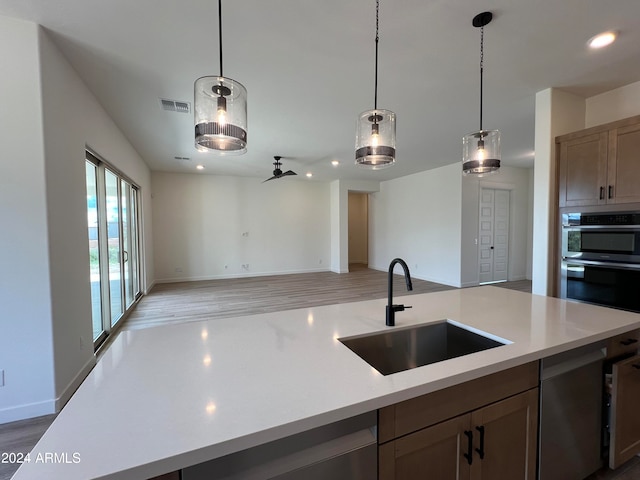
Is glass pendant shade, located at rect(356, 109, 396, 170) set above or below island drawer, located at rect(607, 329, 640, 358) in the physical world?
above

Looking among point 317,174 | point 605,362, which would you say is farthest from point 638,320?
point 317,174

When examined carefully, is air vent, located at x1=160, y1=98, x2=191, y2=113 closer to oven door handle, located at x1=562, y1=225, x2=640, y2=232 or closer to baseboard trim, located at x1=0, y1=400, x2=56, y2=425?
baseboard trim, located at x1=0, y1=400, x2=56, y2=425

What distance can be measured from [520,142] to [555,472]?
501 centimetres

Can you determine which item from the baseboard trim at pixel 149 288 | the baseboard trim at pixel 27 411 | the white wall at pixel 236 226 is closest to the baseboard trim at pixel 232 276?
the white wall at pixel 236 226

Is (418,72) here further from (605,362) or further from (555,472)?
(555,472)

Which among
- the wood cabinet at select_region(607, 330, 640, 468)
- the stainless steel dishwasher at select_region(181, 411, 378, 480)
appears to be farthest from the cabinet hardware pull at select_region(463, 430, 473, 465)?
the wood cabinet at select_region(607, 330, 640, 468)

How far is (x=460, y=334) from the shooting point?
62.3 inches

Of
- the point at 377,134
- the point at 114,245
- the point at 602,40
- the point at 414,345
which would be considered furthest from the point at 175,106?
the point at 602,40

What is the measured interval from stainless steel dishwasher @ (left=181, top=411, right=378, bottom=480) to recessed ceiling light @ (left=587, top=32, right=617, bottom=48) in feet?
10.5

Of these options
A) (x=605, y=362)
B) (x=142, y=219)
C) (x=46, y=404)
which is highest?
(x=142, y=219)

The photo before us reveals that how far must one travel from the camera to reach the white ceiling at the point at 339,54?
192 centimetres

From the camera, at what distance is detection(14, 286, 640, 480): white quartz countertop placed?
0.67 metres

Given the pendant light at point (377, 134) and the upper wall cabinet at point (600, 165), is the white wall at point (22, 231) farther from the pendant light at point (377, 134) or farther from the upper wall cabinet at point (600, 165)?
the upper wall cabinet at point (600, 165)

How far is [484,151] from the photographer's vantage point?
2213 millimetres
